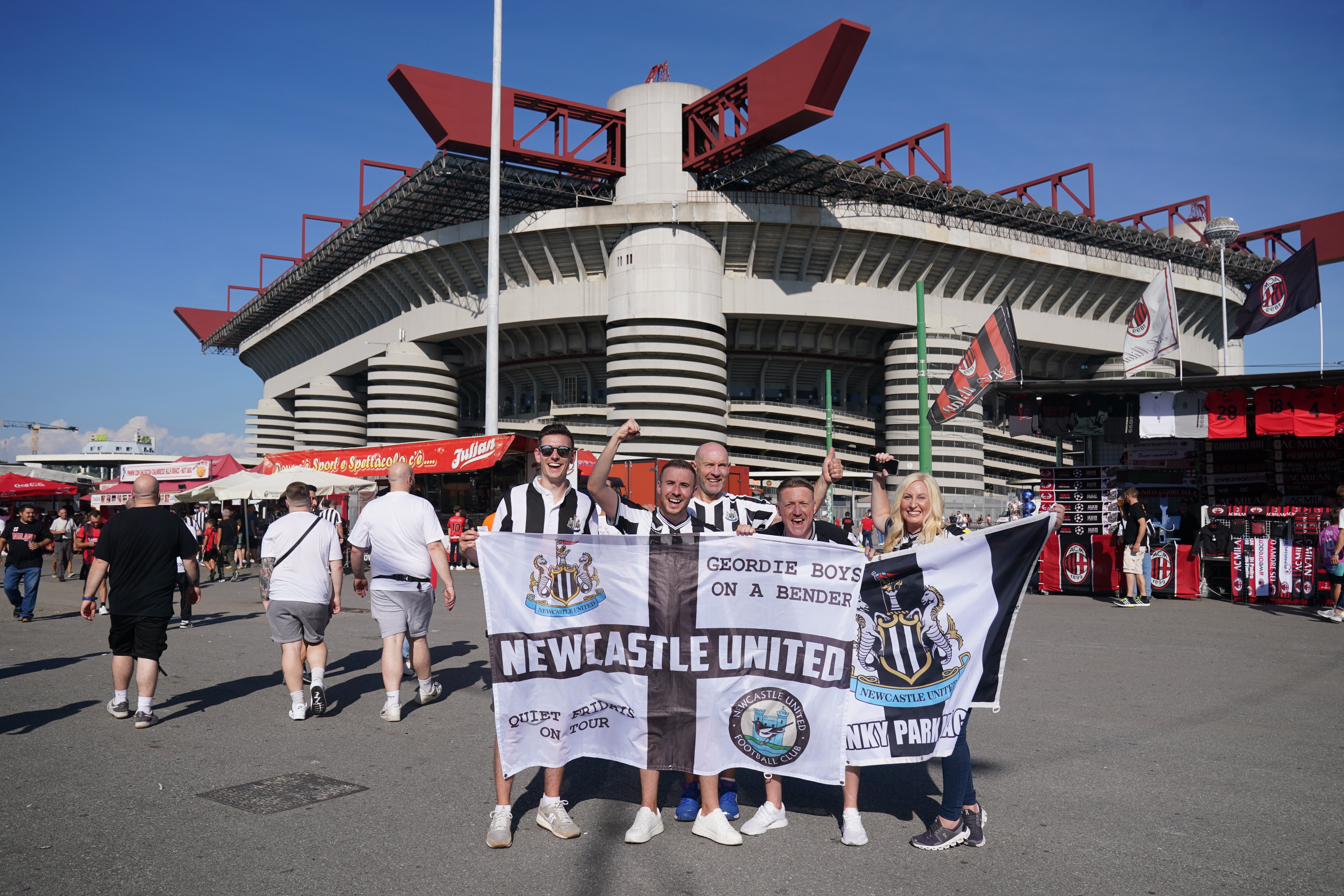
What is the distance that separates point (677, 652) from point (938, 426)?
3089cm

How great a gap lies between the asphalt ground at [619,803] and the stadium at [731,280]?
22.7m

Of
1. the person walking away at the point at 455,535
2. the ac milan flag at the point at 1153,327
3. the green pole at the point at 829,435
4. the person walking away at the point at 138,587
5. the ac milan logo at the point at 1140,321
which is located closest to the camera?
the person walking away at the point at 138,587

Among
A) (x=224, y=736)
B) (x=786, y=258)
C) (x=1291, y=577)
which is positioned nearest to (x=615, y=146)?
(x=786, y=258)

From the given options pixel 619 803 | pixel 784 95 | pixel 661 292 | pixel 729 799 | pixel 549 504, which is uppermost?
pixel 784 95

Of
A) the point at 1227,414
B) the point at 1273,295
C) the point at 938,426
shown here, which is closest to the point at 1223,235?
the point at 938,426

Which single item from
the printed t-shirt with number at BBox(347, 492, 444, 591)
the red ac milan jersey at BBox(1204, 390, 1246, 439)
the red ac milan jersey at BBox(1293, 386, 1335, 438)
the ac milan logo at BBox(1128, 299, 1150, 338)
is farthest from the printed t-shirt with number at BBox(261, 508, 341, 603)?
the ac milan logo at BBox(1128, 299, 1150, 338)

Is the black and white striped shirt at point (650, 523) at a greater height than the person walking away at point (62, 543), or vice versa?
the black and white striped shirt at point (650, 523)

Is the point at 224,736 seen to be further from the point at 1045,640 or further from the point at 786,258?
the point at 786,258

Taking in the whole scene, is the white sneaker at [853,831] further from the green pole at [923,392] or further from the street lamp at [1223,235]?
the street lamp at [1223,235]

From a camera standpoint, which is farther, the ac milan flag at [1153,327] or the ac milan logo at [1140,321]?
the ac milan logo at [1140,321]

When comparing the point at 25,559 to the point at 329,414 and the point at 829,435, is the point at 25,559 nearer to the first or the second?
the point at 829,435

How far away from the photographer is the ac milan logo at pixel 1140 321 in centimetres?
1933

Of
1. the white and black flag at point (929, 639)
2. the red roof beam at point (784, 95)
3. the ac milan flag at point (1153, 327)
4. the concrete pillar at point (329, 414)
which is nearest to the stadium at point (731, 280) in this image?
the red roof beam at point (784, 95)

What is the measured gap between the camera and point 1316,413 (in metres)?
15.6
